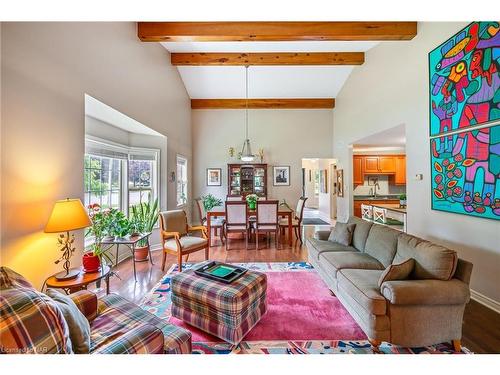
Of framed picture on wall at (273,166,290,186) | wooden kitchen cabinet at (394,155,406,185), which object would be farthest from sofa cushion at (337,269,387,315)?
wooden kitchen cabinet at (394,155,406,185)

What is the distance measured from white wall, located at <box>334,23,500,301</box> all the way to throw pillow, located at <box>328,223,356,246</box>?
3.65 feet

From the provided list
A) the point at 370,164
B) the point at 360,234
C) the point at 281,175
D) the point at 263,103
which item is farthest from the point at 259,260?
the point at 370,164

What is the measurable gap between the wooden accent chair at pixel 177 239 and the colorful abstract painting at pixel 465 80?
3.60 meters

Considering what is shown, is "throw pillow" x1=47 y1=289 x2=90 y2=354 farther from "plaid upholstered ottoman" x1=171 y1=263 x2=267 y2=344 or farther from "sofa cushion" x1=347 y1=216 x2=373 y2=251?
"sofa cushion" x1=347 y1=216 x2=373 y2=251

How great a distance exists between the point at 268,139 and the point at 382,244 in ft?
15.6

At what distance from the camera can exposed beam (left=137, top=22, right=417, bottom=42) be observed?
3.35m

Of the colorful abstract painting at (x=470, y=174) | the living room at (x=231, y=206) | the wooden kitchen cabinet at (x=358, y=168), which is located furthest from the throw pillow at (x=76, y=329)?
the wooden kitchen cabinet at (x=358, y=168)

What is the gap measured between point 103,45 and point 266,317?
3586mm

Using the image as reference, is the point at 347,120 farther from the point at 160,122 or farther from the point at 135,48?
the point at 135,48

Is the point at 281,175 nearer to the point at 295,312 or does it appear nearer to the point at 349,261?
the point at 349,261

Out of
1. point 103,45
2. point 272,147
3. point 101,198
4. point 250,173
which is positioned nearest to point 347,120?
point 272,147

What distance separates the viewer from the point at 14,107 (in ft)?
5.35

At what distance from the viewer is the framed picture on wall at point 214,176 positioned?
6535mm

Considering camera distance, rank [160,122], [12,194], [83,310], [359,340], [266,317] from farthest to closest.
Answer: [160,122] → [266,317] → [359,340] → [12,194] → [83,310]
